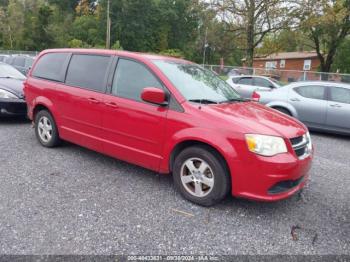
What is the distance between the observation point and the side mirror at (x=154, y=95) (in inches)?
150

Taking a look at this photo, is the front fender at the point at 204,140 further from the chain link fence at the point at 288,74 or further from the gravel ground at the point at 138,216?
the chain link fence at the point at 288,74

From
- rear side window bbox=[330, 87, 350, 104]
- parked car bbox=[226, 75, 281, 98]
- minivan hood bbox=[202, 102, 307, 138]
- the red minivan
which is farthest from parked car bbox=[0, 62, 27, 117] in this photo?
parked car bbox=[226, 75, 281, 98]

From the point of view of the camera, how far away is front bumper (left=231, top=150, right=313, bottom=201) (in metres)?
3.35

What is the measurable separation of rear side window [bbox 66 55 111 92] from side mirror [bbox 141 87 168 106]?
95cm

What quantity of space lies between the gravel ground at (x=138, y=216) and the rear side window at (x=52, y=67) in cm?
139

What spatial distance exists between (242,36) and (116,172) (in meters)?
24.9

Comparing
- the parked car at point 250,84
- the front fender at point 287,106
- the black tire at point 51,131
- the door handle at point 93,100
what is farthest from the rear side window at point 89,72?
the parked car at point 250,84

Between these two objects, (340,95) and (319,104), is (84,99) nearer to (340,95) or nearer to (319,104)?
(319,104)

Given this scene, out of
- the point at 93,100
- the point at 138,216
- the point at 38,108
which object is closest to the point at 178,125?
the point at 138,216

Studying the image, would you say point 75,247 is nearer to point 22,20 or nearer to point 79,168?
point 79,168

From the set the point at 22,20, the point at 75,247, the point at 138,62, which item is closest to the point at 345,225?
the point at 75,247

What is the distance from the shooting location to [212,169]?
3.60 m

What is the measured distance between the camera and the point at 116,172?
4680mm

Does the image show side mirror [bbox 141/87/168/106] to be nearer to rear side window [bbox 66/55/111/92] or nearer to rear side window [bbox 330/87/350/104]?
rear side window [bbox 66/55/111/92]
